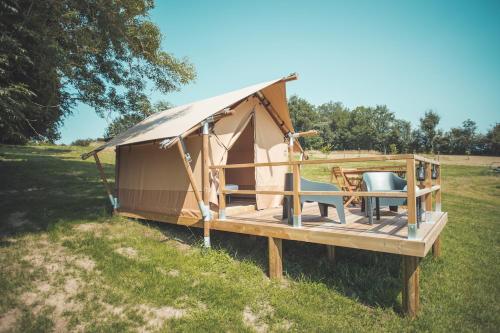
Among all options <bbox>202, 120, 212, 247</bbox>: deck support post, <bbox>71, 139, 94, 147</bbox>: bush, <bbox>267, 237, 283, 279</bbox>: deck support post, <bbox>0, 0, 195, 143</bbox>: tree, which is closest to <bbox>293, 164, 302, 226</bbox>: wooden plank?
<bbox>267, 237, 283, 279</bbox>: deck support post

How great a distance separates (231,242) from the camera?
22.0ft

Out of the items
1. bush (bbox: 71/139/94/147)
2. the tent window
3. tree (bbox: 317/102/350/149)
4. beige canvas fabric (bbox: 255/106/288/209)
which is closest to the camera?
beige canvas fabric (bbox: 255/106/288/209)

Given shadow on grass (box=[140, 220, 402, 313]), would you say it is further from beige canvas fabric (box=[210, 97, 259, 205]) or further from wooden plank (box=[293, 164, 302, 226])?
beige canvas fabric (box=[210, 97, 259, 205])

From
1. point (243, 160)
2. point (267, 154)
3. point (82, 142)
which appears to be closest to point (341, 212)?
point (267, 154)

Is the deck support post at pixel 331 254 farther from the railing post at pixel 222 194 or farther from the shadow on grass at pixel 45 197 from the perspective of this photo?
the shadow on grass at pixel 45 197

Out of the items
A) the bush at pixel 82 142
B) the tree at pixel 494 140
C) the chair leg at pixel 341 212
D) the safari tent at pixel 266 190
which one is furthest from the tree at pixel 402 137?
the chair leg at pixel 341 212

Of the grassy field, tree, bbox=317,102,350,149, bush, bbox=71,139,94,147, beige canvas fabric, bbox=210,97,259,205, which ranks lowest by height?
the grassy field

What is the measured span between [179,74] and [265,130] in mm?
3889

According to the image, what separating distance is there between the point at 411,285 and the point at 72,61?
816 centimetres

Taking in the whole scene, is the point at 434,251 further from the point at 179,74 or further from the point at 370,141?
the point at 370,141

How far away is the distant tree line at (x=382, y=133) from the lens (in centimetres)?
5378

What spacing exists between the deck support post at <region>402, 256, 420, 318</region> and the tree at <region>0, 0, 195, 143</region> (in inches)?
273

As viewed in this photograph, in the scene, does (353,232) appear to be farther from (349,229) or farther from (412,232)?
(412,232)

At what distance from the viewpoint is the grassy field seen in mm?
3988
